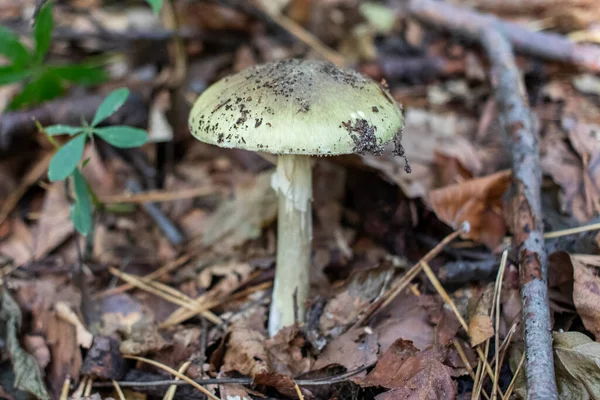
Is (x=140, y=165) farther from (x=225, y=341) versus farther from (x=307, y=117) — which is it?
(x=307, y=117)

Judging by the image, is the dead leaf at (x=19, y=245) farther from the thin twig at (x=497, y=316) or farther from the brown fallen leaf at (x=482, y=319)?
the thin twig at (x=497, y=316)

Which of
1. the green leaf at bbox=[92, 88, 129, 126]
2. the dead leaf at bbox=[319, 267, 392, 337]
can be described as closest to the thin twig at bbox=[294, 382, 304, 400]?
the dead leaf at bbox=[319, 267, 392, 337]

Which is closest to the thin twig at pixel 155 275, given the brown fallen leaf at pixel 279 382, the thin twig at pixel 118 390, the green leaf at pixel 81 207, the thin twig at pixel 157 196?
the green leaf at pixel 81 207

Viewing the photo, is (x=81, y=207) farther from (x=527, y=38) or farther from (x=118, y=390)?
(x=527, y=38)

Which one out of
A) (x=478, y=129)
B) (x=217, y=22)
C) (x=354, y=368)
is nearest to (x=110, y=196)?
(x=217, y=22)

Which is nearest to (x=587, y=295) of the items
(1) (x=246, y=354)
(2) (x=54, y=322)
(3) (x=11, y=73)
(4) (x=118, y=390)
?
(1) (x=246, y=354)
